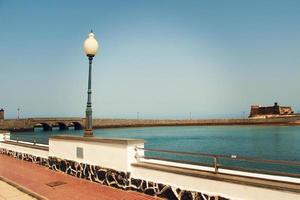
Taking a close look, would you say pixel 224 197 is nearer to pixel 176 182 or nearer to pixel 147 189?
pixel 176 182

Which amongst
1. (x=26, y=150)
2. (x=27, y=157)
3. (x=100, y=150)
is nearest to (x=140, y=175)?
(x=100, y=150)

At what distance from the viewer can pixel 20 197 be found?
28.2ft

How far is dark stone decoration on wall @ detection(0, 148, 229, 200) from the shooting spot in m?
7.59

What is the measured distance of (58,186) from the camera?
9984mm

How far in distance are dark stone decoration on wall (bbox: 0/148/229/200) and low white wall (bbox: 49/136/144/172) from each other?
17 centimetres

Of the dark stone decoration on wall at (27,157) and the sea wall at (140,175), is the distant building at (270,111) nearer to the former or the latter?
the dark stone decoration on wall at (27,157)

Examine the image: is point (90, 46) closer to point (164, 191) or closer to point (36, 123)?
point (164, 191)

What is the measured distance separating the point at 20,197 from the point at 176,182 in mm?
4265

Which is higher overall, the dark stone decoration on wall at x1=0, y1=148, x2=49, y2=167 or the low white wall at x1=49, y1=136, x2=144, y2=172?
the low white wall at x1=49, y1=136, x2=144, y2=172

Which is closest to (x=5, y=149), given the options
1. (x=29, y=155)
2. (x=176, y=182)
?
(x=29, y=155)

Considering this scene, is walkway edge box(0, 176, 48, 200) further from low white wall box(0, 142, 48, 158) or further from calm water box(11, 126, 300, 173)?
calm water box(11, 126, 300, 173)

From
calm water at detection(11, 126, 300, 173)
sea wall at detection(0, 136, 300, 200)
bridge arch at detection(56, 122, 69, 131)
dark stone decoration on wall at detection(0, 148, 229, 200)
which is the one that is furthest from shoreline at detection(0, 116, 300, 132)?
sea wall at detection(0, 136, 300, 200)

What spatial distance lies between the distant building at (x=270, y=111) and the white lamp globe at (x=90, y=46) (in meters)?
155

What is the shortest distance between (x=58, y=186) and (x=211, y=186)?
5.27m
